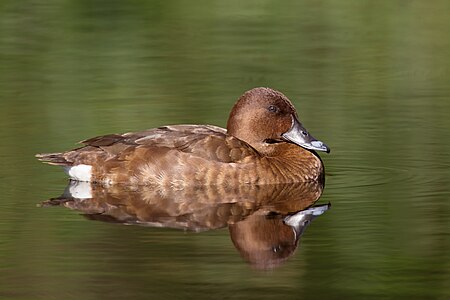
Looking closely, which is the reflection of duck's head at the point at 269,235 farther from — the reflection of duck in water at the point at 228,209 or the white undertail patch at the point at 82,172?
the white undertail patch at the point at 82,172

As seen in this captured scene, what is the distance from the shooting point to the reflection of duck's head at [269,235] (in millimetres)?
8000

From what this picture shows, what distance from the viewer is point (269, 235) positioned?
8625 millimetres

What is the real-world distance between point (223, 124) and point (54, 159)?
2.41 m

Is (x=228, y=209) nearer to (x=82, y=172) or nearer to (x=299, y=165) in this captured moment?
(x=299, y=165)

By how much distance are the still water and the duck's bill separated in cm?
27

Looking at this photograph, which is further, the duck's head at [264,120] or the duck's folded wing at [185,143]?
the duck's head at [264,120]

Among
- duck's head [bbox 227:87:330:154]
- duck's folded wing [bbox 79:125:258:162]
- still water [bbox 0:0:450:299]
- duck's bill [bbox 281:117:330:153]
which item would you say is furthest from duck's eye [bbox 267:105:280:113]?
still water [bbox 0:0:450:299]

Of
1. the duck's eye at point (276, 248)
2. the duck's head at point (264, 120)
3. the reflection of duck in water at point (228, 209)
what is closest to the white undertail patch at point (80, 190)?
the reflection of duck in water at point (228, 209)

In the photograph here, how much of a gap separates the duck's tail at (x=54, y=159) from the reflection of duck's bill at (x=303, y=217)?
2146 mm

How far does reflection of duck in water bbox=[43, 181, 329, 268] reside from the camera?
8.41 metres

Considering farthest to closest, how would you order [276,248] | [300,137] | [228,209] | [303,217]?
[300,137] → [228,209] → [303,217] → [276,248]

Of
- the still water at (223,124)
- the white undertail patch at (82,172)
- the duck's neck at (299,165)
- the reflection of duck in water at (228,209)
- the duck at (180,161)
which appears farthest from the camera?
the duck's neck at (299,165)

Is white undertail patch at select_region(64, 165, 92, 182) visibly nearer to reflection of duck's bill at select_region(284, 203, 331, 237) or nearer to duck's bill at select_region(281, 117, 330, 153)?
duck's bill at select_region(281, 117, 330, 153)

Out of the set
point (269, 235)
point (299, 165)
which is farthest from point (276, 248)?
point (299, 165)
